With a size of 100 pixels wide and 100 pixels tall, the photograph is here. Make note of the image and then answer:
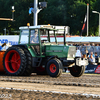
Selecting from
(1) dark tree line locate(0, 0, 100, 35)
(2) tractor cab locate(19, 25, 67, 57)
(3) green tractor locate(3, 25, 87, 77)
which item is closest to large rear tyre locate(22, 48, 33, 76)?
(3) green tractor locate(3, 25, 87, 77)

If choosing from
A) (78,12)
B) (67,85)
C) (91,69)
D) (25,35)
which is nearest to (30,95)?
(67,85)

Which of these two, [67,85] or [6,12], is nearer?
[67,85]

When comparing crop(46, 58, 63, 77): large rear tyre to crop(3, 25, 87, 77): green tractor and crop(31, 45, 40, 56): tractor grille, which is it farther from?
crop(31, 45, 40, 56): tractor grille

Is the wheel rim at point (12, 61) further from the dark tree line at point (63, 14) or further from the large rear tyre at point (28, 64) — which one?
the dark tree line at point (63, 14)

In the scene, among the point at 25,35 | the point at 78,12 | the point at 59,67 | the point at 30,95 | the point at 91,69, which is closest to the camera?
the point at 30,95

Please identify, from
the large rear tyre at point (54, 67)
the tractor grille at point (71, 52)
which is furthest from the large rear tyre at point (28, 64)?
the tractor grille at point (71, 52)

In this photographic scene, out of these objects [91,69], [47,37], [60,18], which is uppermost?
[60,18]

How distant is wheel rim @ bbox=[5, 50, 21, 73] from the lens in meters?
15.2

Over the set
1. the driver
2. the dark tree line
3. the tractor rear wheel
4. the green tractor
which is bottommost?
the tractor rear wheel

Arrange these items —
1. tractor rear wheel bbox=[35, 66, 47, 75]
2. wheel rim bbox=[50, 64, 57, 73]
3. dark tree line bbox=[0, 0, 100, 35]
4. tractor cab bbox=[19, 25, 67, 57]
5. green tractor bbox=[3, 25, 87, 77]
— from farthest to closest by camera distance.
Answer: dark tree line bbox=[0, 0, 100, 35]
tractor rear wheel bbox=[35, 66, 47, 75]
tractor cab bbox=[19, 25, 67, 57]
green tractor bbox=[3, 25, 87, 77]
wheel rim bbox=[50, 64, 57, 73]

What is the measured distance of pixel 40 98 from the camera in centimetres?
721

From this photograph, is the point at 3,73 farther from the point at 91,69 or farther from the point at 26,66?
the point at 91,69

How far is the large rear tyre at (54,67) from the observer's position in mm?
13852

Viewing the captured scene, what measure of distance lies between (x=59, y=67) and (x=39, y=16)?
54.5m
